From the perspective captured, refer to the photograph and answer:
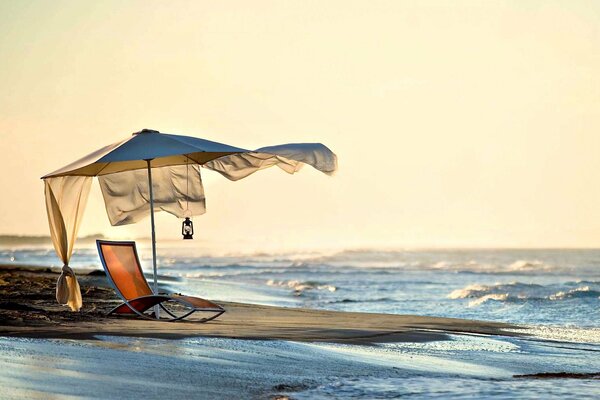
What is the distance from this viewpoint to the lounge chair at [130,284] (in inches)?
452

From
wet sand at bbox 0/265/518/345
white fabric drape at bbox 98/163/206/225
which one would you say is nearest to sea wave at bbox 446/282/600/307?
wet sand at bbox 0/265/518/345

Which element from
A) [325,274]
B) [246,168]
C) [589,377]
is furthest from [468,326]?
[325,274]

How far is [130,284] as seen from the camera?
1183 centimetres

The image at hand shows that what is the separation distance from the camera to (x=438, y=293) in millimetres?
27016

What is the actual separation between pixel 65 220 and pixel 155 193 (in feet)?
4.62

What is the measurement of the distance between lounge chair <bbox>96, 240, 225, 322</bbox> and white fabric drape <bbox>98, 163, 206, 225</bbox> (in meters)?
0.91

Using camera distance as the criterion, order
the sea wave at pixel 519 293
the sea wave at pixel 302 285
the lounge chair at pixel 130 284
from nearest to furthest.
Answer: the lounge chair at pixel 130 284 < the sea wave at pixel 519 293 < the sea wave at pixel 302 285

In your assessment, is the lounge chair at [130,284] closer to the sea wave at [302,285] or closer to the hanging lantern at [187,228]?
the hanging lantern at [187,228]

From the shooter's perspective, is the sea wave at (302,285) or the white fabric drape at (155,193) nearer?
the white fabric drape at (155,193)

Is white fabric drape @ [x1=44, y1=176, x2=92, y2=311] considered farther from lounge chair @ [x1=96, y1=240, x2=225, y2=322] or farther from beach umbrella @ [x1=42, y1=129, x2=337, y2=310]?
lounge chair @ [x1=96, y1=240, x2=225, y2=322]

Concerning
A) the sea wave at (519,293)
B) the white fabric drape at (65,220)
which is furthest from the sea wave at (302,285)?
the white fabric drape at (65,220)

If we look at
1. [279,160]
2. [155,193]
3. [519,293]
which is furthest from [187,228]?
[519,293]

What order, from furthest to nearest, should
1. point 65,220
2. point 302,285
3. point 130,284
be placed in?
point 302,285 → point 65,220 → point 130,284

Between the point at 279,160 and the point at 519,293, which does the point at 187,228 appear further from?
the point at 519,293
